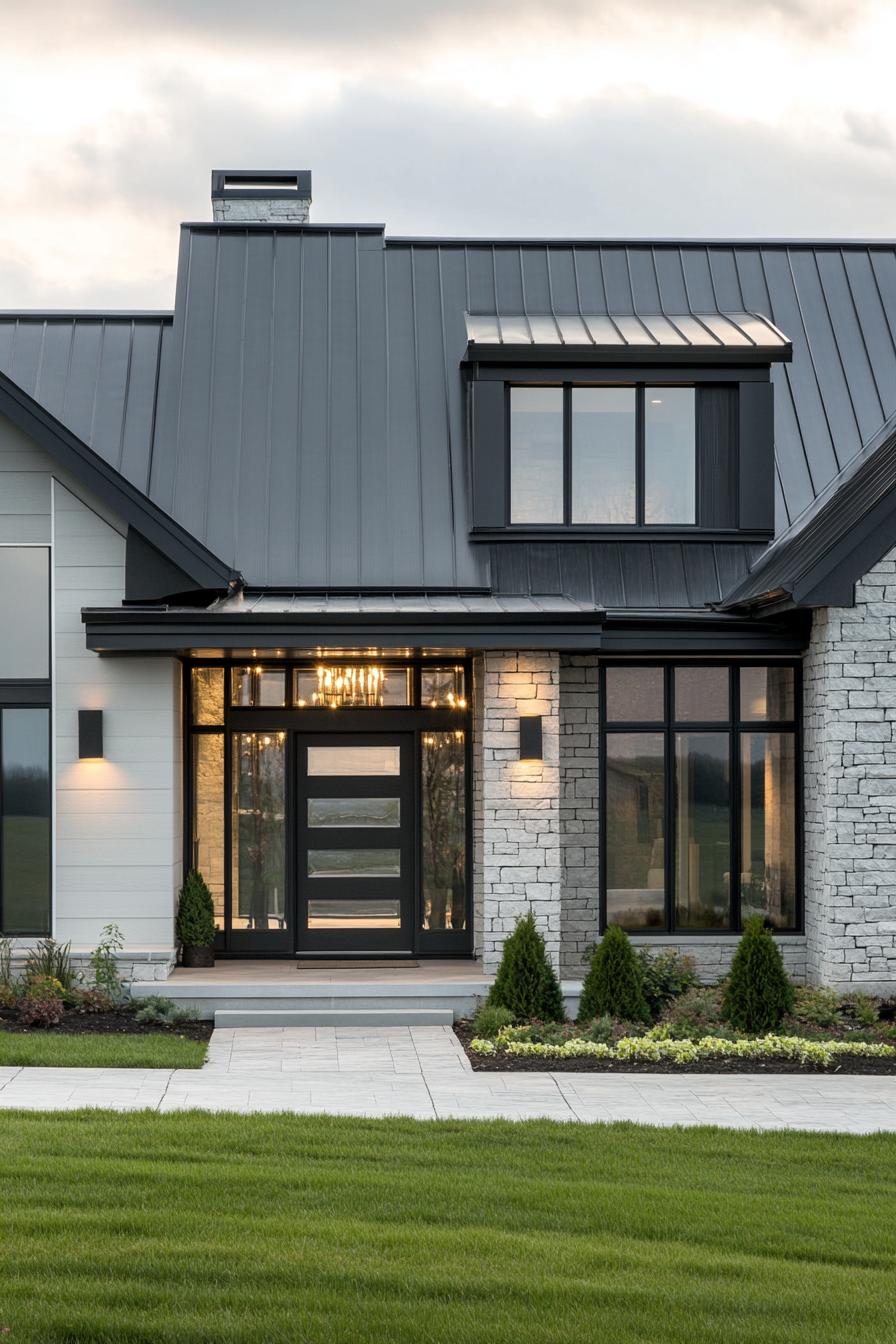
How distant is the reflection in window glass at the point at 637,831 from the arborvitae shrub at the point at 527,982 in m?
1.95

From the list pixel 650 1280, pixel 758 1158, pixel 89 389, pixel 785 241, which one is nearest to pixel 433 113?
pixel 785 241

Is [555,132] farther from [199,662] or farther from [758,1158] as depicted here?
[758,1158]

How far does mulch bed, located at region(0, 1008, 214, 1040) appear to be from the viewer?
1241 cm

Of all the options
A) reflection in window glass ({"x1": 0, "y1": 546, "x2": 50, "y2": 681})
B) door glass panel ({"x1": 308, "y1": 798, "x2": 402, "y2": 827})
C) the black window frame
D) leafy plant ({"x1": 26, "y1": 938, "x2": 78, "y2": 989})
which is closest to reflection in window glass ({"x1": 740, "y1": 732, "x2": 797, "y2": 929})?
the black window frame

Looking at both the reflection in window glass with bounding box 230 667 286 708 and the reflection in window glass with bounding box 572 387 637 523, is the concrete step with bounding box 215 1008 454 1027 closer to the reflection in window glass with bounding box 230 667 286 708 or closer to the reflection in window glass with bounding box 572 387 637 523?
the reflection in window glass with bounding box 230 667 286 708

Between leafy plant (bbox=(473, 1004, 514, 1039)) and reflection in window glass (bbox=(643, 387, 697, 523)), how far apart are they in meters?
5.76

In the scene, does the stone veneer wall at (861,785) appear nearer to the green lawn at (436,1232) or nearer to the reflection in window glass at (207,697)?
the green lawn at (436,1232)

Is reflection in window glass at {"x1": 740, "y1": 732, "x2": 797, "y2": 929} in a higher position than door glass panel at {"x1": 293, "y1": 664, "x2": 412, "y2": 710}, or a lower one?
lower

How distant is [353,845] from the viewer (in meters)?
15.3

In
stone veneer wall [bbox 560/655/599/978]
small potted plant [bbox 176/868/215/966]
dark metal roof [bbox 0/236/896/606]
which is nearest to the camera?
small potted plant [bbox 176/868/215/966]

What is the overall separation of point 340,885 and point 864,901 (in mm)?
5229

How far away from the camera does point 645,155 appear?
28.7 meters

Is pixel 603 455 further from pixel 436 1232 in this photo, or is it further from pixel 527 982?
pixel 436 1232

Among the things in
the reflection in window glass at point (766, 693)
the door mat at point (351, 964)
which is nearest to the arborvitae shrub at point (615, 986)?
the door mat at point (351, 964)
